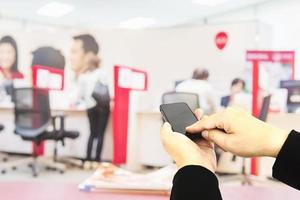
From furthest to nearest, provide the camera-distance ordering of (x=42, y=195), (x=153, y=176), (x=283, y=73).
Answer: (x=283, y=73) < (x=153, y=176) < (x=42, y=195)

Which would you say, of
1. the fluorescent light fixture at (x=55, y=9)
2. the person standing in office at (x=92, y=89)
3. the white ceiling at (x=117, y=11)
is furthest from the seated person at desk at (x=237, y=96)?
the fluorescent light fixture at (x=55, y=9)

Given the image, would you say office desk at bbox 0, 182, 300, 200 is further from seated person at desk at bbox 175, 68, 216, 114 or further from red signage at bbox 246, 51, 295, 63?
seated person at desk at bbox 175, 68, 216, 114

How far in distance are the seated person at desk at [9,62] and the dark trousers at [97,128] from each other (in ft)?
3.50

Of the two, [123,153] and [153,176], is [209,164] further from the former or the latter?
[123,153]

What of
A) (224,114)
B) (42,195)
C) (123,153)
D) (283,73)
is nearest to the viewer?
(224,114)

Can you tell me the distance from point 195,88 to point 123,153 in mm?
1082

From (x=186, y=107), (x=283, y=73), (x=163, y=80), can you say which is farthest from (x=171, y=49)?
(x=186, y=107)

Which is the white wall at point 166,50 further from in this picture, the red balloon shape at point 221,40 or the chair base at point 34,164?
the chair base at point 34,164

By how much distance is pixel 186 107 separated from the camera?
0.73m

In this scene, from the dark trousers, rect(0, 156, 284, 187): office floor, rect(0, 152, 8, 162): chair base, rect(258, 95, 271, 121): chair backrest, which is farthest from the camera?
rect(0, 152, 8, 162): chair base

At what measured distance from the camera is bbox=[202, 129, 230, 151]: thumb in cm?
64

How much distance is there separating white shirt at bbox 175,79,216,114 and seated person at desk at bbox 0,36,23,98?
6.80ft

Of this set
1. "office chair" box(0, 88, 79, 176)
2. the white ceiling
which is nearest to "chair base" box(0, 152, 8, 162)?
"office chair" box(0, 88, 79, 176)

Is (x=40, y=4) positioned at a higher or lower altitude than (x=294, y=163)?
higher
